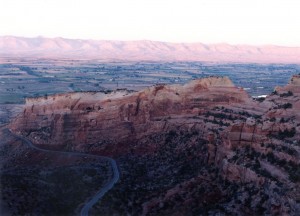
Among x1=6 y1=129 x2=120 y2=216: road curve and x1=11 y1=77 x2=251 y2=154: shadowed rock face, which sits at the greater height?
x1=11 y1=77 x2=251 y2=154: shadowed rock face

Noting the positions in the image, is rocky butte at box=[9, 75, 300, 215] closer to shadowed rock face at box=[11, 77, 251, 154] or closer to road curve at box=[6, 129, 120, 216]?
shadowed rock face at box=[11, 77, 251, 154]

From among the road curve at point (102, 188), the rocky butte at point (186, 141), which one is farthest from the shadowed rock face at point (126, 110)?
the road curve at point (102, 188)

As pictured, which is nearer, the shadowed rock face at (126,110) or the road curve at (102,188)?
the road curve at (102,188)

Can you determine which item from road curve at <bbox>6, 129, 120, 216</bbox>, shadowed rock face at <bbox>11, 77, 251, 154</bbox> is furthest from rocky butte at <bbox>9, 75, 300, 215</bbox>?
road curve at <bbox>6, 129, 120, 216</bbox>

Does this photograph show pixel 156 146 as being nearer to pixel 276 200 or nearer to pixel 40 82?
pixel 276 200

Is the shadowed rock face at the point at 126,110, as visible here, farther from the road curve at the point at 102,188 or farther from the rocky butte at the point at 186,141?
the road curve at the point at 102,188

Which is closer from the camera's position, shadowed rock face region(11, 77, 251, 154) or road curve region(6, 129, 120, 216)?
road curve region(6, 129, 120, 216)

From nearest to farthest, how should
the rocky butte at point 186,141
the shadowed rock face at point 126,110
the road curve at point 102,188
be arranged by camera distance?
the rocky butte at point 186,141
the road curve at point 102,188
the shadowed rock face at point 126,110

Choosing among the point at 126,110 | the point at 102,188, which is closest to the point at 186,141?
the point at 102,188

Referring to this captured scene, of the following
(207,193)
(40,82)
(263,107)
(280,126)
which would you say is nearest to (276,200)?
(207,193)
